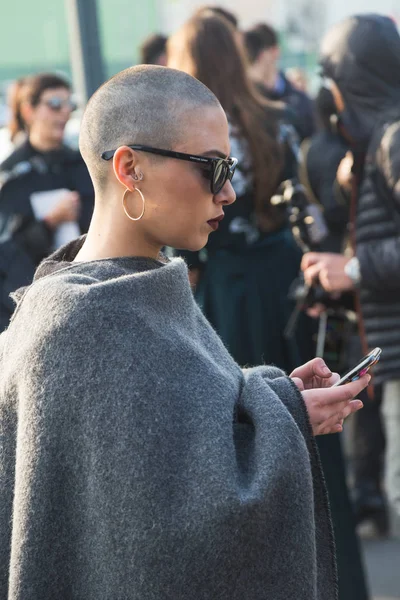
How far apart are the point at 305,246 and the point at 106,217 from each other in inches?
73.9

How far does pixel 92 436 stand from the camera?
1.71 metres

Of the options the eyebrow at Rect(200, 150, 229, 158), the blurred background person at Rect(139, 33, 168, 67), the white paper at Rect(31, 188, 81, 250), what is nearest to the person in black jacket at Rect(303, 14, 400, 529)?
the white paper at Rect(31, 188, 81, 250)

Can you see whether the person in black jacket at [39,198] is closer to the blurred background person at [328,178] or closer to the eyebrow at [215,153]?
the blurred background person at [328,178]

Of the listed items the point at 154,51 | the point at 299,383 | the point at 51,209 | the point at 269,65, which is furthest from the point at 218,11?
the point at 299,383

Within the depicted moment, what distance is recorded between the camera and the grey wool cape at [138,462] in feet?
5.57

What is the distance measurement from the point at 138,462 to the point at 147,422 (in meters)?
0.07

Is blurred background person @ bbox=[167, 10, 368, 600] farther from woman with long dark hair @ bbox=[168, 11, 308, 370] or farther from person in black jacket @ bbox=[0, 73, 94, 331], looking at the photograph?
person in black jacket @ bbox=[0, 73, 94, 331]

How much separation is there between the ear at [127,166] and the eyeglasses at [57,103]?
3.24m

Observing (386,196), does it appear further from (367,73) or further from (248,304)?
(248,304)

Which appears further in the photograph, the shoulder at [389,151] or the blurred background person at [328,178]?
the blurred background person at [328,178]

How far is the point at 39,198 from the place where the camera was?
4.49 meters

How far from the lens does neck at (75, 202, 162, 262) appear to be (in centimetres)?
190

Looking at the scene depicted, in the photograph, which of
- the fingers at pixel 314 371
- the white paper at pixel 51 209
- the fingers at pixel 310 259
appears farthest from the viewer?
A: the white paper at pixel 51 209

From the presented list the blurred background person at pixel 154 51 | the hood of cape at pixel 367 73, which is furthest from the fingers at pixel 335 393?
the blurred background person at pixel 154 51
